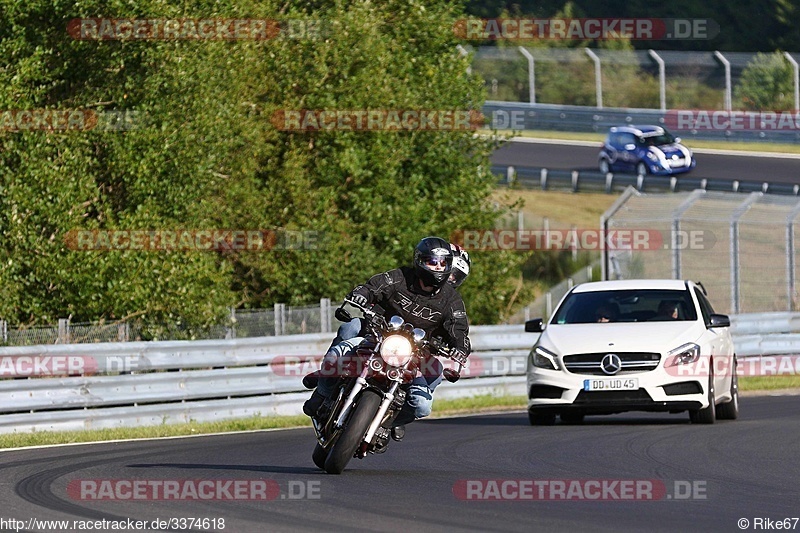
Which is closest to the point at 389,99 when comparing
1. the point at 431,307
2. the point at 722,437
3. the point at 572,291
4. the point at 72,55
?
the point at 72,55

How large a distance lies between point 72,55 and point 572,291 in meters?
10.4

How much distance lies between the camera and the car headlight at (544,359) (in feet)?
52.1

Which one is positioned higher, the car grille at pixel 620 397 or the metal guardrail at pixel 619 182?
the car grille at pixel 620 397

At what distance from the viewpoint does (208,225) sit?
25.4 metres

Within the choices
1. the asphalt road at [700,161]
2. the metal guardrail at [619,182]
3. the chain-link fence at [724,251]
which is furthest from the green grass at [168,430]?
the asphalt road at [700,161]

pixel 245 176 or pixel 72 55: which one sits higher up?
pixel 72 55

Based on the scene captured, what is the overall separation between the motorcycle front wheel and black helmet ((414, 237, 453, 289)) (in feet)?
2.96

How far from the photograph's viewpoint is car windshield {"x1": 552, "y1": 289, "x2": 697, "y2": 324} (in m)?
16.6

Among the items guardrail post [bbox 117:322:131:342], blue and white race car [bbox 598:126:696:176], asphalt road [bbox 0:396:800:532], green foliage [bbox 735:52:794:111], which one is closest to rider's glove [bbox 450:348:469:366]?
asphalt road [bbox 0:396:800:532]

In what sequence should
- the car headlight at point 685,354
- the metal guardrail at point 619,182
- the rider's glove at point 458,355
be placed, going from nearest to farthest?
the rider's glove at point 458,355 → the car headlight at point 685,354 → the metal guardrail at point 619,182

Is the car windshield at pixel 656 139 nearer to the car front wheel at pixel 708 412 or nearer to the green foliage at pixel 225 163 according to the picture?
the green foliage at pixel 225 163

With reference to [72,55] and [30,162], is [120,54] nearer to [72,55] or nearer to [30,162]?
[72,55]

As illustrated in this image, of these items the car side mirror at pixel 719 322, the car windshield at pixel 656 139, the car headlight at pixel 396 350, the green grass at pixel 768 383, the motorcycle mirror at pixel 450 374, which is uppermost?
the car headlight at pixel 396 350

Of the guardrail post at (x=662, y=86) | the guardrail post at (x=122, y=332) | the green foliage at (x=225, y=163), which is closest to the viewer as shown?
the guardrail post at (x=122, y=332)
